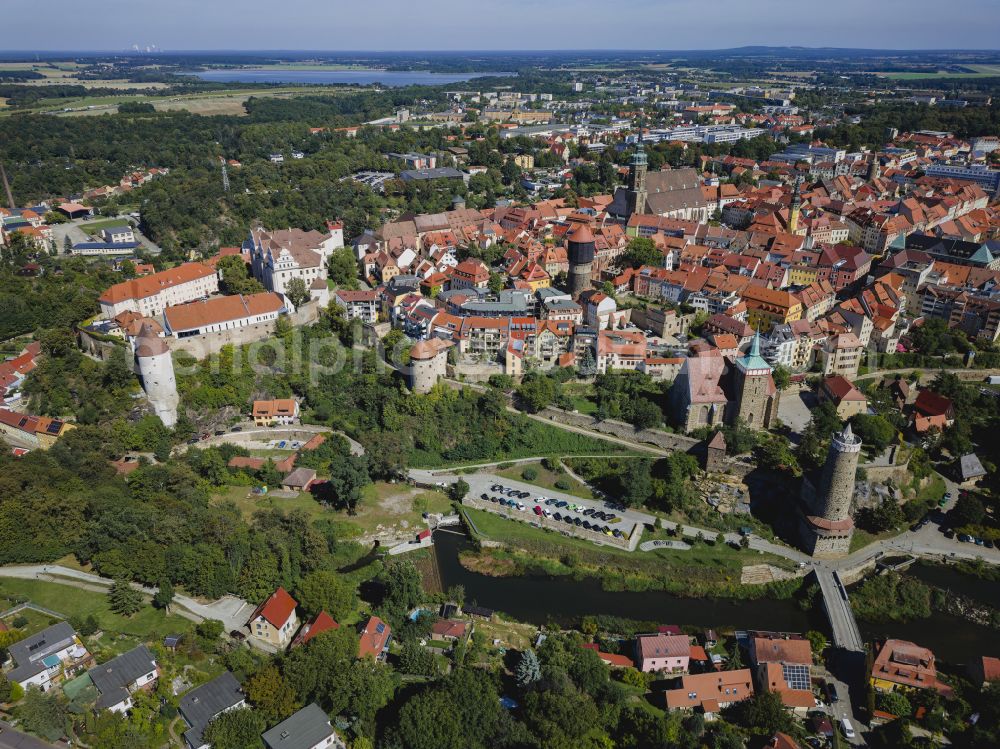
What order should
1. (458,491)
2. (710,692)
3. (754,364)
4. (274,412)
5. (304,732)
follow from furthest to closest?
(274,412) < (754,364) < (458,491) < (710,692) < (304,732)

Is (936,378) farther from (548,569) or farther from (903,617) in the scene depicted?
(548,569)

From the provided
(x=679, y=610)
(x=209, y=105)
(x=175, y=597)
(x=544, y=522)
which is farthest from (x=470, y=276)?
(x=209, y=105)

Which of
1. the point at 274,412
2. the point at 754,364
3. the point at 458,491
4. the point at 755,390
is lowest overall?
the point at 458,491

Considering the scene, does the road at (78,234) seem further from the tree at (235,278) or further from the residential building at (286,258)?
A: the tree at (235,278)

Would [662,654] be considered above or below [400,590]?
below

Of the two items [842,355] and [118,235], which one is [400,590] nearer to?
[842,355]

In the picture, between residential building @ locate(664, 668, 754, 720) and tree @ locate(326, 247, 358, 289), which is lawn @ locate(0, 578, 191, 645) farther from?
tree @ locate(326, 247, 358, 289)

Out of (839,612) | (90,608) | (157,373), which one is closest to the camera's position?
(90,608)
